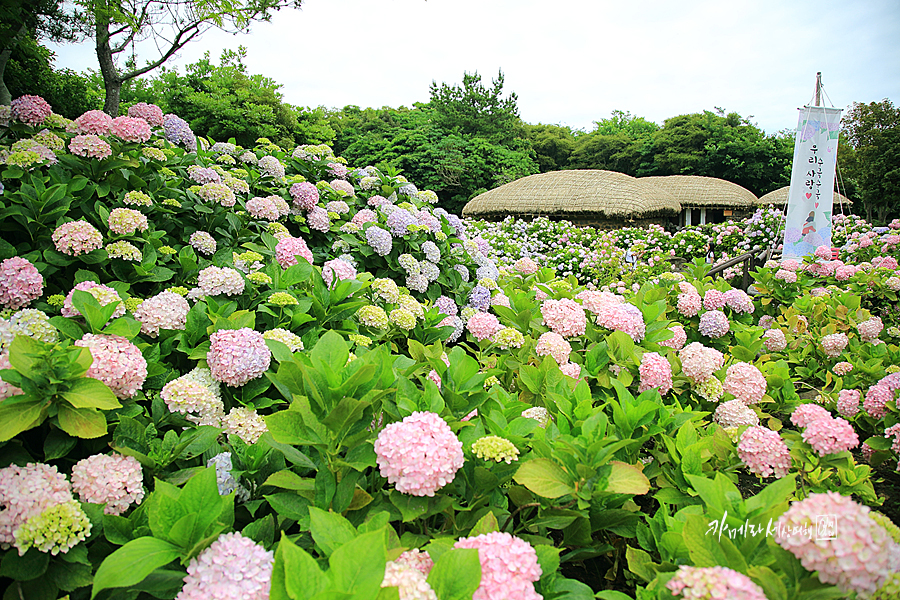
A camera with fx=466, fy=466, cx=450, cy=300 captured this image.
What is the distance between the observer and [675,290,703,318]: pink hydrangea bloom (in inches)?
89.4

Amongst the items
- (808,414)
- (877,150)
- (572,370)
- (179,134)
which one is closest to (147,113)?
(179,134)

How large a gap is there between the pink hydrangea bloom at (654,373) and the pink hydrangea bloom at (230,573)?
4.11ft

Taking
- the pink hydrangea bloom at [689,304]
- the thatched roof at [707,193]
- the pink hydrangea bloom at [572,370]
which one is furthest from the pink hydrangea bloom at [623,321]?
the thatched roof at [707,193]

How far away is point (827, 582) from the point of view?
0.58 m

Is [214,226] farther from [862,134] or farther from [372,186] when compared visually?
[862,134]

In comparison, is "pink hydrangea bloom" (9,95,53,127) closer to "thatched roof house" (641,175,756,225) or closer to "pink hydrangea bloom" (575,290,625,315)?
"pink hydrangea bloom" (575,290,625,315)

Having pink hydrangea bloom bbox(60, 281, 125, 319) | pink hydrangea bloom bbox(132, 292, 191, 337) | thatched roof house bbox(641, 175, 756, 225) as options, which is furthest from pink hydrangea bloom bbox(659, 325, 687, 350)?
thatched roof house bbox(641, 175, 756, 225)

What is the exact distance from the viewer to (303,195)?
2771 millimetres

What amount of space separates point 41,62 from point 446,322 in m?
5.45

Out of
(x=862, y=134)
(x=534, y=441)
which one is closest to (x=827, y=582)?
(x=534, y=441)

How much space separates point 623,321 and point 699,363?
0.30m

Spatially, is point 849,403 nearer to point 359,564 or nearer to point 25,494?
point 359,564

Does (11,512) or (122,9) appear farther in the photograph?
(122,9)

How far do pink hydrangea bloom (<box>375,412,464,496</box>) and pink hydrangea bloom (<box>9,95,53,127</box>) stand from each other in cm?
260
